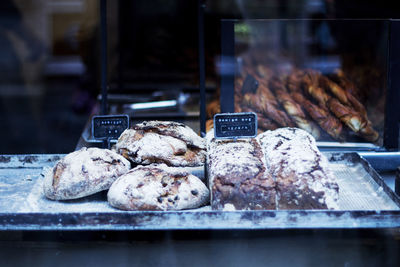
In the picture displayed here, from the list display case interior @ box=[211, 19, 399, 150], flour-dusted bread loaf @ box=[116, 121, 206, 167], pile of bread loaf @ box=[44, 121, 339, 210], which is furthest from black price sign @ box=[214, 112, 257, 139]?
display case interior @ box=[211, 19, 399, 150]

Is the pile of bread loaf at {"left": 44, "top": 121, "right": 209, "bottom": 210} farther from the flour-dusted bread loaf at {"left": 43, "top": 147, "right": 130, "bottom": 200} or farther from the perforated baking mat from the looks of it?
the perforated baking mat

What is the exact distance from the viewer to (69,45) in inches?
268

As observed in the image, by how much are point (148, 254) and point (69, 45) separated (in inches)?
229

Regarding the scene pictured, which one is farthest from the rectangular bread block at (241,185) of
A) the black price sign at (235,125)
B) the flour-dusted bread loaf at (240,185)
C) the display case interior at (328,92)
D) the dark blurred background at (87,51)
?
the dark blurred background at (87,51)

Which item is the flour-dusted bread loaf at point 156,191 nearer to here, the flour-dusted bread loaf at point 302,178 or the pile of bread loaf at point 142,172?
the pile of bread loaf at point 142,172

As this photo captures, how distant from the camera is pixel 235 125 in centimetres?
162

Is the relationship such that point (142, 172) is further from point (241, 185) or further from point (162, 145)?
point (241, 185)

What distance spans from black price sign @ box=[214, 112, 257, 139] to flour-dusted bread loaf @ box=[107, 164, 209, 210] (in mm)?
203

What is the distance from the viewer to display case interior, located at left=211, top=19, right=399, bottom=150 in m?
2.04

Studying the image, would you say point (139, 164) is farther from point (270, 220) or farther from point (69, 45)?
point (69, 45)

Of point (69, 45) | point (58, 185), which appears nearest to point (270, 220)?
point (58, 185)

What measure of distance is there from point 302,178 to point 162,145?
1.62ft

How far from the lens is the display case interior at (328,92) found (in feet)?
6.69

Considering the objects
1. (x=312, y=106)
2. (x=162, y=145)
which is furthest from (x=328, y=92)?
(x=162, y=145)
